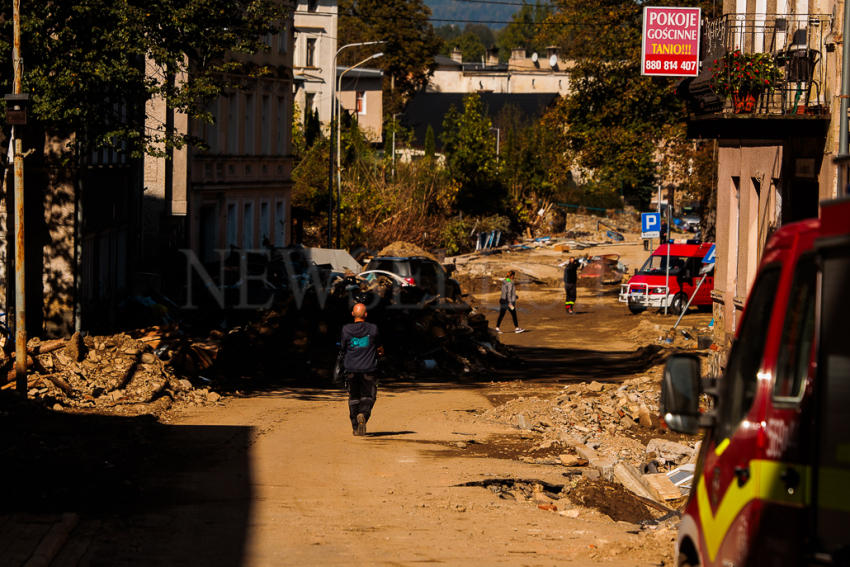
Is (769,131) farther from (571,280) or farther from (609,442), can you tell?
(571,280)

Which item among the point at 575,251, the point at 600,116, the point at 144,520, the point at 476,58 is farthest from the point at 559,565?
the point at 476,58

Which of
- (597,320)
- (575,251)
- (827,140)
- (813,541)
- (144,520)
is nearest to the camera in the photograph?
(813,541)

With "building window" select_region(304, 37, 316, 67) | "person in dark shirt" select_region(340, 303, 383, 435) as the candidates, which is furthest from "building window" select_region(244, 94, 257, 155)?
"person in dark shirt" select_region(340, 303, 383, 435)

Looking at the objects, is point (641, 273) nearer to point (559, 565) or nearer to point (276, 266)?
point (276, 266)

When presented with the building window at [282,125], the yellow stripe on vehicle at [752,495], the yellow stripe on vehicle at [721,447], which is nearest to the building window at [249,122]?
the building window at [282,125]

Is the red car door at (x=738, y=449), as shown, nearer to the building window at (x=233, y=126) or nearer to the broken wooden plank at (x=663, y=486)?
the broken wooden plank at (x=663, y=486)

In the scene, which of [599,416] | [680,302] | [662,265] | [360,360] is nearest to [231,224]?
[662,265]

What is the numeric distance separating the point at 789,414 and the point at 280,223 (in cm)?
4394

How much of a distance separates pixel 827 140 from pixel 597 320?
21.4 m

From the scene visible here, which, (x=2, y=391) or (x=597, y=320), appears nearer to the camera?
(x=2, y=391)

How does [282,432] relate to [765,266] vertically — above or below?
below

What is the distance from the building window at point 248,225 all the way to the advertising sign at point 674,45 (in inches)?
942

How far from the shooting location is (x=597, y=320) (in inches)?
A: 1476

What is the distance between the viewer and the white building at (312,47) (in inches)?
2618
